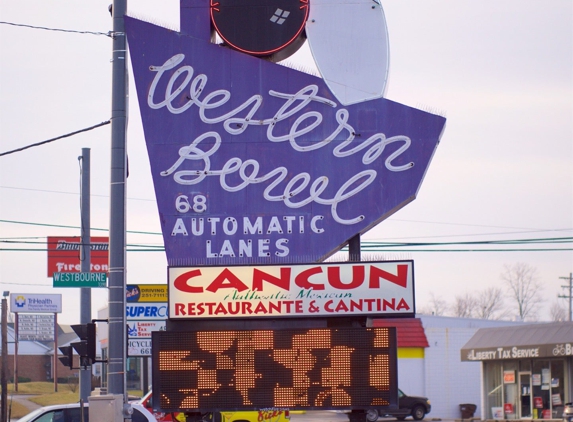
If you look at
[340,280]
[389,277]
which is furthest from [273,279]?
[389,277]

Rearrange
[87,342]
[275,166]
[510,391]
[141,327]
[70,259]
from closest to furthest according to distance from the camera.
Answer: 1. [87,342]
2. [275,166]
3. [141,327]
4. [510,391]
5. [70,259]

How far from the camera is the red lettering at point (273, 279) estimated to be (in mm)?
12695

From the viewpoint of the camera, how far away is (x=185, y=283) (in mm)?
12875

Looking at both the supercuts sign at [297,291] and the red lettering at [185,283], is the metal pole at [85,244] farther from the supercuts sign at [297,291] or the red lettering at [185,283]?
the supercuts sign at [297,291]

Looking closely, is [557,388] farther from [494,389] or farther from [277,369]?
[277,369]

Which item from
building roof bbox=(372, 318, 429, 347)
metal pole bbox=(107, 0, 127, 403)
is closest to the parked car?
building roof bbox=(372, 318, 429, 347)

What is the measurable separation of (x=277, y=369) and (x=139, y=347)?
47.2 feet

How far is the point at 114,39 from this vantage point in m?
13.7

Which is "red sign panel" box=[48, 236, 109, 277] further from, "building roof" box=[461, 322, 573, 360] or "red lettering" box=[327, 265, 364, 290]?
"red lettering" box=[327, 265, 364, 290]

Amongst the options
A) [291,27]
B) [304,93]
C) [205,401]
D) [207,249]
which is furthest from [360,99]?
[205,401]

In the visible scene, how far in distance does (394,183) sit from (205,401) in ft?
15.5

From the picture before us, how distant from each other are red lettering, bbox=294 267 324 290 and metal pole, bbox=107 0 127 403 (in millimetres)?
2544

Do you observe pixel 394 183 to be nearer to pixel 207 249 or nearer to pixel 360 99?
pixel 360 99

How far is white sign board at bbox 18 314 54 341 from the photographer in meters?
91.2
